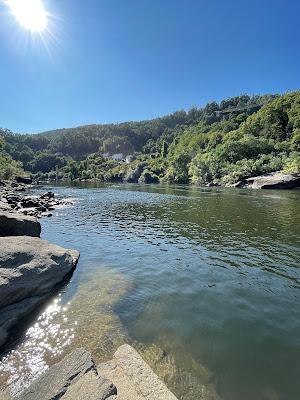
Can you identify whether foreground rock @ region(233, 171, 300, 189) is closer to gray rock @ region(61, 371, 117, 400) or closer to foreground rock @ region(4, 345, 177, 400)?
foreground rock @ region(4, 345, 177, 400)

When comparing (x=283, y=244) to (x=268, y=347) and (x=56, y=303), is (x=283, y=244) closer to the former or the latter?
(x=268, y=347)

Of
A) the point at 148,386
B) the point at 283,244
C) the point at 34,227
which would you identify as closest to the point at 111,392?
the point at 148,386

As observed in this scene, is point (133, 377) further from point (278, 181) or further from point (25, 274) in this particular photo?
point (278, 181)

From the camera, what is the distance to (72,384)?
7754mm

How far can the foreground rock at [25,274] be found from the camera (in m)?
12.0

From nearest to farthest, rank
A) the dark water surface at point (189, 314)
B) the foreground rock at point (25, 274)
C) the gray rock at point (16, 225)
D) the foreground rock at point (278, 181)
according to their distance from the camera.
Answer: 1. the dark water surface at point (189, 314)
2. the foreground rock at point (25, 274)
3. the gray rock at point (16, 225)
4. the foreground rock at point (278, 181)

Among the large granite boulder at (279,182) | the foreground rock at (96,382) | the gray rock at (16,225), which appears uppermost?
the gray rock at (16,225)

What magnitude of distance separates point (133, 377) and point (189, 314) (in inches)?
195

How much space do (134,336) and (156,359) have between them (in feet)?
5.11

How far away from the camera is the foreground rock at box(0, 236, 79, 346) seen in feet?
39.5

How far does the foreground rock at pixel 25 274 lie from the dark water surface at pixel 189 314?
749mm

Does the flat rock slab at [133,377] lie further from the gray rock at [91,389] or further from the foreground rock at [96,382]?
the gray rock at [91,389]

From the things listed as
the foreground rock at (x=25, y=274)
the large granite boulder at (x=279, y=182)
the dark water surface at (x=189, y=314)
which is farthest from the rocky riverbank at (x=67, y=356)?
the large granite boulder at (x=279, y=182)

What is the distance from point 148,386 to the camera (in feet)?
26.7
